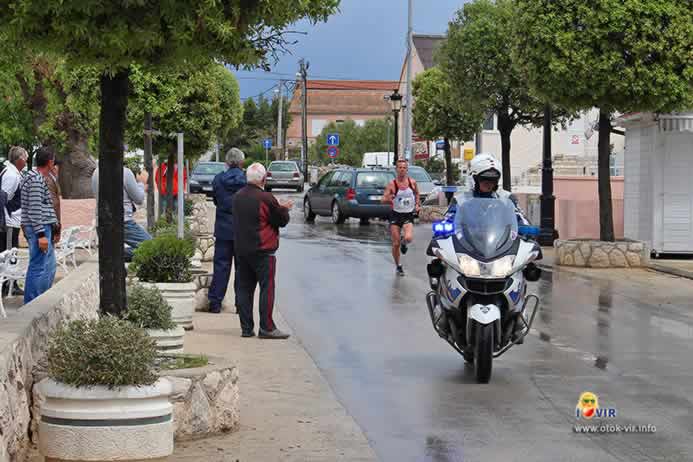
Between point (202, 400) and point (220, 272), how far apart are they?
6.56 m

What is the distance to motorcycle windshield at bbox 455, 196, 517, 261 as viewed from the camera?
31.8 feet

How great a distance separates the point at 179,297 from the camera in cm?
1216

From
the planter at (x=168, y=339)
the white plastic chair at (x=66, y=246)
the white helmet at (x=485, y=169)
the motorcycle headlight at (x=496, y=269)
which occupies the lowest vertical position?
the planter at (x=168, y=339)

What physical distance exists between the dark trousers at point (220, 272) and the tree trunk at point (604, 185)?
9.31 meters

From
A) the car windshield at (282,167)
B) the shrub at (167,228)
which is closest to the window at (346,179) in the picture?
the shrub at (167,228)

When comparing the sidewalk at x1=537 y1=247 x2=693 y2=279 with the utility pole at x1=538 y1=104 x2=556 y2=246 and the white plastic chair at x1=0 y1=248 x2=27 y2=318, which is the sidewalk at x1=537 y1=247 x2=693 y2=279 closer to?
the utility pole at x1=538 y1=104 x2=556 y2=246

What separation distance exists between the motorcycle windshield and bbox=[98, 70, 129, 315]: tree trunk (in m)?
3.27

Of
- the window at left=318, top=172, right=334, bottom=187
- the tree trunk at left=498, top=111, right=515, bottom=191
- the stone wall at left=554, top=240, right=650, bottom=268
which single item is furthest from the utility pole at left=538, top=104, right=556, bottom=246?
the window at left=318, top=172, right=334, bottom=187

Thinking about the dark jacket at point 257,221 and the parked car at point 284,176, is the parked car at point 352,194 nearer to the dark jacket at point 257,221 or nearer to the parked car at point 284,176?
the dark jacket at point 257,221

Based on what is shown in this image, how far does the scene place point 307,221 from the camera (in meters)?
34.9

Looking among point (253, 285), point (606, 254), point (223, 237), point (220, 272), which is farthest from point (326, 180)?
point (253, 285)

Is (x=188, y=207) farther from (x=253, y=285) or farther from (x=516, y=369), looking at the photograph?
(x=516, y=369)

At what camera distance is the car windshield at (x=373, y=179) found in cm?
3288

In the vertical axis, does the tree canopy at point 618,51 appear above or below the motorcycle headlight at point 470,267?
above
